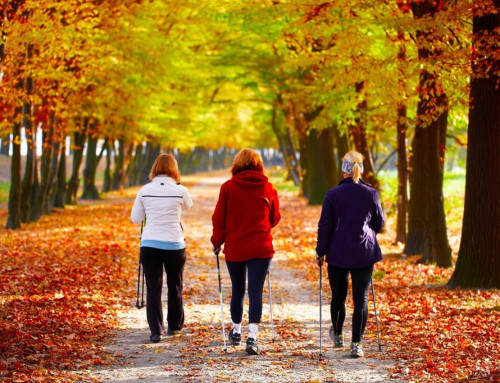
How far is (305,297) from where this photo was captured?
12.4m

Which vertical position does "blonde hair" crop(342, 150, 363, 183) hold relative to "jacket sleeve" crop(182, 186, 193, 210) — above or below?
above

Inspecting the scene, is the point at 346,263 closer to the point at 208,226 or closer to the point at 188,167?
the point at 208,226

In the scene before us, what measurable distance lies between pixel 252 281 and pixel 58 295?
4033 millimetres

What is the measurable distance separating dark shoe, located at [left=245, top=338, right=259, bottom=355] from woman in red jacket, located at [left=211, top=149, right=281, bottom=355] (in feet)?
0.05

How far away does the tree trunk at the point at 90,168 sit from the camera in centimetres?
3647

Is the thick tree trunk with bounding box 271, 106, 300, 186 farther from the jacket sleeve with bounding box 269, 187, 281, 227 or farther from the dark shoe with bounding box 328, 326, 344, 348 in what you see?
the dark shoe with bounding box 328, 326, 344, 348

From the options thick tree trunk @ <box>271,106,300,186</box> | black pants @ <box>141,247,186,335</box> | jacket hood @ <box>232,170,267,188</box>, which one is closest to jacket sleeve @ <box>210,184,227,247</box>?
jacket hood @ <box>232,170,267,188</box>

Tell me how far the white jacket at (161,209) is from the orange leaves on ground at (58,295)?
54.9 inches

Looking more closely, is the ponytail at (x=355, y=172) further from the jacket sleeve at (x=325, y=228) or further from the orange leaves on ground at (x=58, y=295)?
the orange leaves on ground at (x=58, y=295)

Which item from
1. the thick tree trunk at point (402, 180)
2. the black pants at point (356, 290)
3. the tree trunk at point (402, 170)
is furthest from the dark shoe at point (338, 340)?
the thick tree trunk at point (402, 180)

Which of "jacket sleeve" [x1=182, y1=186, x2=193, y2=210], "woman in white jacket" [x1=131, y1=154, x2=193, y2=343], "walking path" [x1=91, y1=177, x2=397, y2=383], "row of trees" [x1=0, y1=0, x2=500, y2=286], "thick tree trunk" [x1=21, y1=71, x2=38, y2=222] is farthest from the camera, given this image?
"thick tree trunk" [x1=21, y1=71, x2=38, y2=222]

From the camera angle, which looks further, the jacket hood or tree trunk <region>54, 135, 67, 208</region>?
tree trunk <region>54, 135, 67, 208</region>

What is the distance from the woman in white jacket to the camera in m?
8.70

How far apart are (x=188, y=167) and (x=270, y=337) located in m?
75.8
